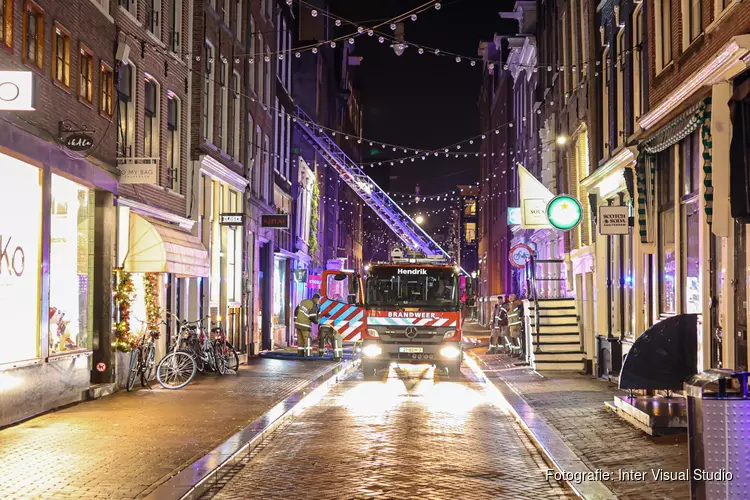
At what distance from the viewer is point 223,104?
27078mm

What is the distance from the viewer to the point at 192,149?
2392 centimetres

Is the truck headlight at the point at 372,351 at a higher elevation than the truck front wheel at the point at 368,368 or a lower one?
higher

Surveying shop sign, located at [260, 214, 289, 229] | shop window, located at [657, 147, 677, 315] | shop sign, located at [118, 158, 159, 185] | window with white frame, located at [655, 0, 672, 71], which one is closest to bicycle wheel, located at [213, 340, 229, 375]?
shop sign, located at [118, 158, 159, 185]

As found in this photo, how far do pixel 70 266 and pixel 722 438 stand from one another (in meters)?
12.4

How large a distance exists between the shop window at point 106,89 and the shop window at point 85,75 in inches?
17.7

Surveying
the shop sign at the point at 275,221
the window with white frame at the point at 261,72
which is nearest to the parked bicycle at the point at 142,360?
the shop sign at the point at 275,221

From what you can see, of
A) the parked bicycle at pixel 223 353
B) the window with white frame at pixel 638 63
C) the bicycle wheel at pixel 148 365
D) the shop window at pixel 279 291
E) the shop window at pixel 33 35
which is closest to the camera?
the shop window at pixel 33 35

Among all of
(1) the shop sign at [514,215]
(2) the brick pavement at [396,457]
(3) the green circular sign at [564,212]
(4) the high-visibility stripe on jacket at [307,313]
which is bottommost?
(2) the brick pavement at [396,457]

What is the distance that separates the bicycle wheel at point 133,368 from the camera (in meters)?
17.6

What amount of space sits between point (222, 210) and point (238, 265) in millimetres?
2207

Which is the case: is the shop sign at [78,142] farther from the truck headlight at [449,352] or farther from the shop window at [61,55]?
the truck headlight at [449,352]

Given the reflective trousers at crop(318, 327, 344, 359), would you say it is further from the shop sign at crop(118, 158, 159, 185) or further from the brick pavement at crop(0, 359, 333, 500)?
the shop sign at crop(118, 158, 159, 185)

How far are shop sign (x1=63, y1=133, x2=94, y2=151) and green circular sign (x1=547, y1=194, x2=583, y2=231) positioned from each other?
12.4m

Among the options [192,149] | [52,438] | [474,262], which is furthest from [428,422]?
[474,262]
